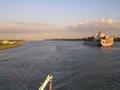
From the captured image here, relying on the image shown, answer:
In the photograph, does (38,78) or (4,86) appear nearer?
(4,86)

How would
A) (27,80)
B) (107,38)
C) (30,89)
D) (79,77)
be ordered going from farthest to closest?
(107,38) → (79,77) → (27,80) → (30,89)

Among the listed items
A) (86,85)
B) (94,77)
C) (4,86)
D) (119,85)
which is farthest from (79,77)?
(4,86)

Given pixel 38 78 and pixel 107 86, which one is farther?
pixel 38 78

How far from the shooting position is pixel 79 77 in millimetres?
27062

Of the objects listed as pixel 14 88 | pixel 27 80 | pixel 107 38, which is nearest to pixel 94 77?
pixel 27 80

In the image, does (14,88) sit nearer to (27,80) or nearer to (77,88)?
(27,80)

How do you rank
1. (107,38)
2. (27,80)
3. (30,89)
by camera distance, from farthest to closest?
1. (107,38)
2. (27,80)
3. (30,89)

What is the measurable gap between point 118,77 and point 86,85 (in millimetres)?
6069

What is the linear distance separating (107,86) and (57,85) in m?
5.68

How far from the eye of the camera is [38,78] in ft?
87.2

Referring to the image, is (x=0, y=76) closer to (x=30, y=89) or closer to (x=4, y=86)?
(x=4, y=86)

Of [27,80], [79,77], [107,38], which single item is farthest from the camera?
[107,38]

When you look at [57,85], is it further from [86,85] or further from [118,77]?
[118,77]

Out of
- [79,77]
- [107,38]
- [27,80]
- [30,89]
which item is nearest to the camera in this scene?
[30,89]
